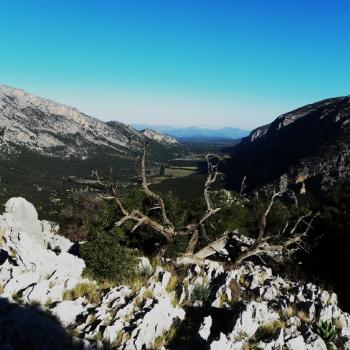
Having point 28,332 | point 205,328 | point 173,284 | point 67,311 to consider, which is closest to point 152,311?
point 205,328

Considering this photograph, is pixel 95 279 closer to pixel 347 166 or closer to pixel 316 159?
pixel 347 166

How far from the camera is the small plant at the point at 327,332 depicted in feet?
40.3

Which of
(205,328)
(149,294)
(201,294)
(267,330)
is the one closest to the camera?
(205,328)

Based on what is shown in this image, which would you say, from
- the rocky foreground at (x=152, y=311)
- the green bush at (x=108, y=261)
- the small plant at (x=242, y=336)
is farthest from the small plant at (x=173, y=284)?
the small plant at (x=242, y=336)

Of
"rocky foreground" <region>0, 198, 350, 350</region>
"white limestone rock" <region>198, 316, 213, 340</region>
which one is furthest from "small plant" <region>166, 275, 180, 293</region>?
"white limestone rock" <region>198, 316, 213, 340</region>

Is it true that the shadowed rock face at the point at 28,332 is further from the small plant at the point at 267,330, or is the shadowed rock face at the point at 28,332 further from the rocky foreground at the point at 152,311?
the small plant at the point at 267,330

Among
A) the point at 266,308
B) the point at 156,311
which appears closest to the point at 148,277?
the point at 156,311

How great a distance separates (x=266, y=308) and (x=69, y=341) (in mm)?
6173

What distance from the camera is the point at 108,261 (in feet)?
51.5

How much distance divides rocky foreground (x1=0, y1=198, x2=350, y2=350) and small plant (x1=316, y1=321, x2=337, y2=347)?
29mm

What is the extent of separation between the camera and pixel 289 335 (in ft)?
39.1

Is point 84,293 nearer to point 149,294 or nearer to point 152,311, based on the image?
point 149,294

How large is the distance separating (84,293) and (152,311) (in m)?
2.72

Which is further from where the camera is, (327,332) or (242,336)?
(327,332)
